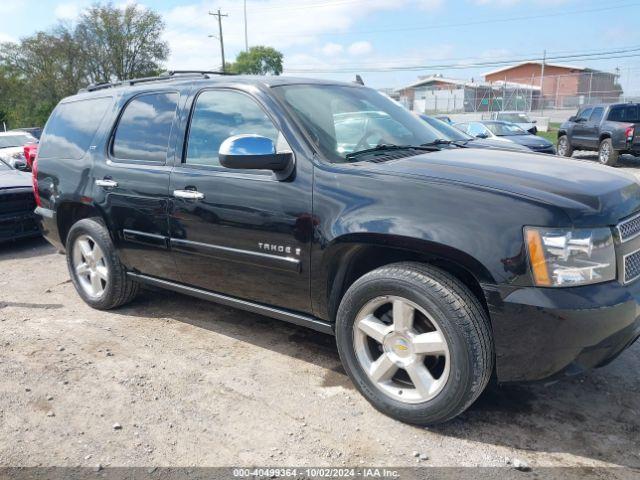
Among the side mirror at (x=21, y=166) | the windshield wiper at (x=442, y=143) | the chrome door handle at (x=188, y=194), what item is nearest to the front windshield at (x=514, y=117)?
the side mirror at (x=21, y=166)

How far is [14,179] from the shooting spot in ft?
24.4

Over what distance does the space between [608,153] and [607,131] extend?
24.7 inches

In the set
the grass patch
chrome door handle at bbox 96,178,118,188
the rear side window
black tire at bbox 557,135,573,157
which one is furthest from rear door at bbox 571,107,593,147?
chrome door handle at bbox 96,178,118,188

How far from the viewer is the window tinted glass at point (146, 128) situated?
3.92 metres

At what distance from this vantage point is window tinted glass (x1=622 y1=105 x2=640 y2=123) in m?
14.6

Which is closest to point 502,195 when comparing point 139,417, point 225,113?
point 225,113

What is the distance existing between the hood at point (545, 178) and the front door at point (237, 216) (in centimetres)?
59

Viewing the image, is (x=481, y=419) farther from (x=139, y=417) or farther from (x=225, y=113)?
(x=225, y=113)

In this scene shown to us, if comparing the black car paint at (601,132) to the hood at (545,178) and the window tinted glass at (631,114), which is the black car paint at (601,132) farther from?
the hood at (545,178)

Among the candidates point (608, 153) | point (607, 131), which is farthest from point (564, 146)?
point (608, 153)

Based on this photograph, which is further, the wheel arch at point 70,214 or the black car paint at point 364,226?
the wheel arch at point 70,214

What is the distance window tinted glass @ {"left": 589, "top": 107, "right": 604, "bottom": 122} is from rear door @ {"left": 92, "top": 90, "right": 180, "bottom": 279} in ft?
48.2

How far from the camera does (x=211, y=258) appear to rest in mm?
3629

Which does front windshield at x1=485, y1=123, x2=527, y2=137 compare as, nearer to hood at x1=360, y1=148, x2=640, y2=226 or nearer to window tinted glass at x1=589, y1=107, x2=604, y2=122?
window tinted glass at x1=589, y1=107, x2=604, y2=122
